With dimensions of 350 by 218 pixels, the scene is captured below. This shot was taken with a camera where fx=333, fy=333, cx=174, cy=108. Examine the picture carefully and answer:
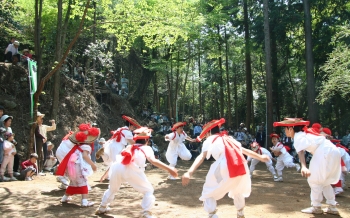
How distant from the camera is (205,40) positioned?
25.3 metres

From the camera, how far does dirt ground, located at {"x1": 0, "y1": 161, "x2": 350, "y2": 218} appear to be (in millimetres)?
6664

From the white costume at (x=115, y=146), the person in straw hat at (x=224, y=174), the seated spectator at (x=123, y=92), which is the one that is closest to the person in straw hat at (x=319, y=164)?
the person in straw hat at (x=224, y=174)

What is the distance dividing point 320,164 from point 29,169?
7997mm

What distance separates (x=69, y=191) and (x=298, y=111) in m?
23.9

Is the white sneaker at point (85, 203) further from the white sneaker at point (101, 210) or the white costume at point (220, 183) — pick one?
the white costume at point (220, 183)

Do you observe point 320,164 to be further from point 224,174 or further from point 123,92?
point 123,92

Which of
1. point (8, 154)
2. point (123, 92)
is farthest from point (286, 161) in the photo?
point (123, 92)

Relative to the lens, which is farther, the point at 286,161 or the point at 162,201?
the point at 286,161

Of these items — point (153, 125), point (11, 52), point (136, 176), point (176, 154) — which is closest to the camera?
point (136, 176)

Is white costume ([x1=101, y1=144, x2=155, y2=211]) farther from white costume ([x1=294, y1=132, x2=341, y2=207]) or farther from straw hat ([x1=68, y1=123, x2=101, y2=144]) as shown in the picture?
white costume ([x1=294, y1=132, x2=341, y2=207])

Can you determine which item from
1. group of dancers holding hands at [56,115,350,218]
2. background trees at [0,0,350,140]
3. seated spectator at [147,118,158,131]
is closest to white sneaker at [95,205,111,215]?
group of dancers holding hands at [56,115,350,218]

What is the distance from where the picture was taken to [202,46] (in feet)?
85.9

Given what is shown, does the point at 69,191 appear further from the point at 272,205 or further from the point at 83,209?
the point at 272,205

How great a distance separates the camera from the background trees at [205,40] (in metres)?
11.8
